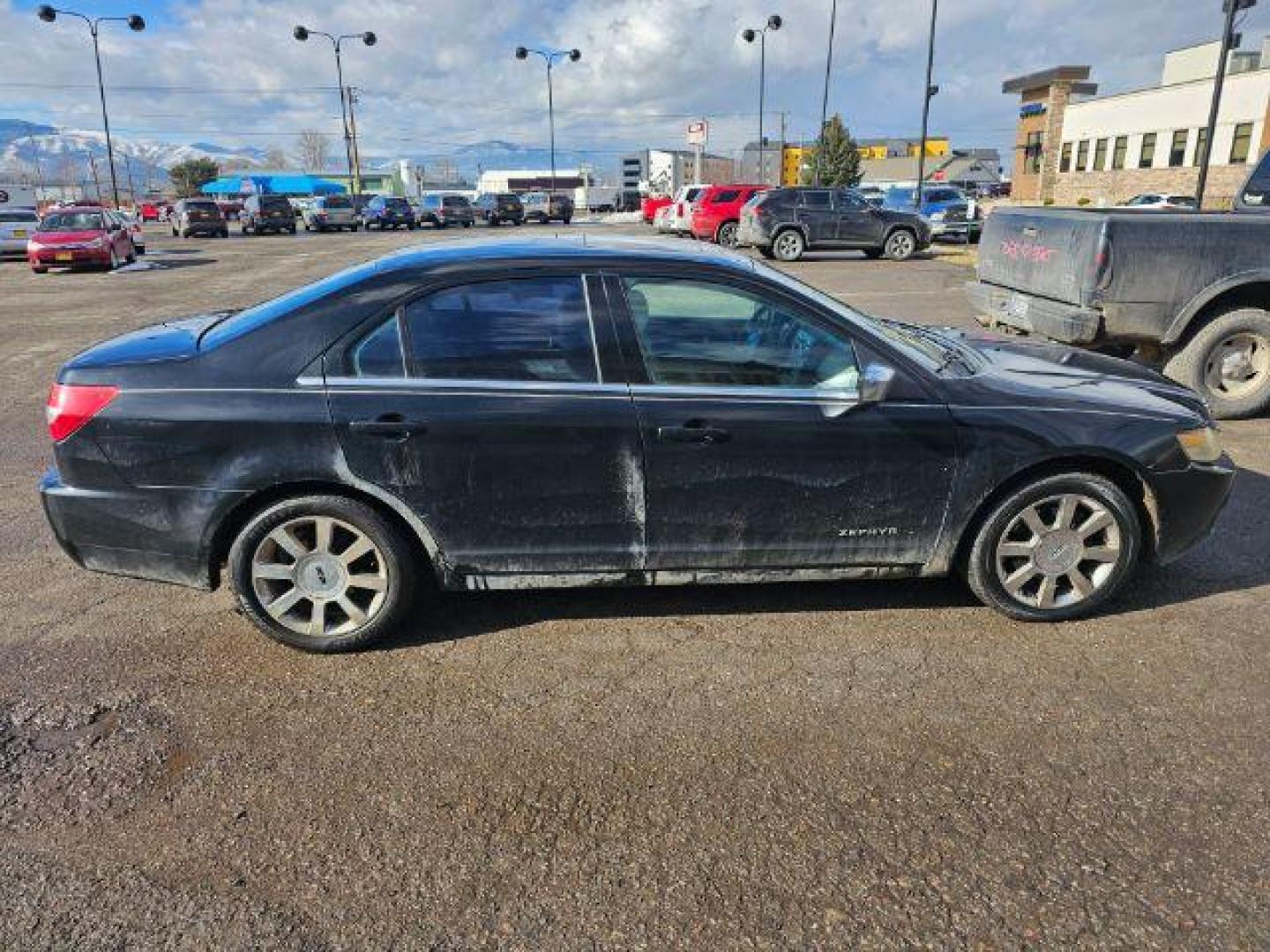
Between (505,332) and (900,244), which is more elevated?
(505,332)

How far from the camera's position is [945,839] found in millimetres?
2562

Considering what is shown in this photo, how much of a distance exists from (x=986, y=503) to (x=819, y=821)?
64.5 inches

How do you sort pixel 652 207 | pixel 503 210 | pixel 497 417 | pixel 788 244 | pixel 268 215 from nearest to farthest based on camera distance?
pixel 497 417, pixel 788 244, pixel 652 207, pixel 268 215, pixel 503 210

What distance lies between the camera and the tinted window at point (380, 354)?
11.2 ft

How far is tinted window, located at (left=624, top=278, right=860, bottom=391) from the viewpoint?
3.51 meters

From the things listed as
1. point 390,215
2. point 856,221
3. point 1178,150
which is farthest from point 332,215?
point 1178,150

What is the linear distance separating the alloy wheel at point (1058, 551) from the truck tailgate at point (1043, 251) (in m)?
3.43

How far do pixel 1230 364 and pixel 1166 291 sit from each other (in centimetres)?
97

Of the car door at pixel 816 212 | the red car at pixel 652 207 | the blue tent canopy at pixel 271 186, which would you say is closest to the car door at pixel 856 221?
the car door at pixel 816 212

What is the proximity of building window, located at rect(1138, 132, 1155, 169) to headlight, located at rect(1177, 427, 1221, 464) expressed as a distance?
59.7 metres

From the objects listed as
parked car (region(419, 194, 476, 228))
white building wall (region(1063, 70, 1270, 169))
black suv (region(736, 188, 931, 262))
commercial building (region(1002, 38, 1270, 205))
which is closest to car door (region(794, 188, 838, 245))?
black suv (region(736, 188, 931, 262))

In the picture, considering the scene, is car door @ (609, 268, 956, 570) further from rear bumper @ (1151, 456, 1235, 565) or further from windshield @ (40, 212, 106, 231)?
windshield @ (40, 212, 106, 231)

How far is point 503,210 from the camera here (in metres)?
46.8

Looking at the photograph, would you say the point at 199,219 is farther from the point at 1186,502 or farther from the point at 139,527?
the point at 1186,502
